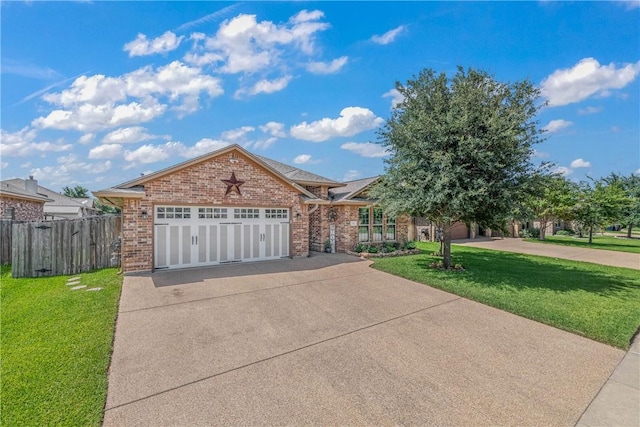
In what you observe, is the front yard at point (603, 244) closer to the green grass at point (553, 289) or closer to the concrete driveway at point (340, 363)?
the green grass at point (553, 289)

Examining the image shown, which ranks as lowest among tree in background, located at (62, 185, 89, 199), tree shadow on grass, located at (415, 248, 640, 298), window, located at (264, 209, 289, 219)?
tree shadow on grass, located at (415, 248, 640, 298)

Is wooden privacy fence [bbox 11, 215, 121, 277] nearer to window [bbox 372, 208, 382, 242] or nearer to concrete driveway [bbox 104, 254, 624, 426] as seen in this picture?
concrete driveway [bbox 104, 254, 624, 426]

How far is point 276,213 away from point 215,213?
2521 mm

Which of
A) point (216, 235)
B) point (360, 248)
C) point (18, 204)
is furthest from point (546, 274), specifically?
point (18, 204)

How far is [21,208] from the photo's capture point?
15797mm

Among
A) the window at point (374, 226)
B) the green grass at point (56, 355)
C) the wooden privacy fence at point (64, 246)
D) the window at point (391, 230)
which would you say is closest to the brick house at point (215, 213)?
the window at point (374, 226)

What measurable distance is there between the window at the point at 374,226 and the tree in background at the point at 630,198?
19.0 meters

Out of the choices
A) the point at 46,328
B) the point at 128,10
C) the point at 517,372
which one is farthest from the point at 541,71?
the point at 46,328

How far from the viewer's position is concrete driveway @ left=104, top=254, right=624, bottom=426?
10.00ft

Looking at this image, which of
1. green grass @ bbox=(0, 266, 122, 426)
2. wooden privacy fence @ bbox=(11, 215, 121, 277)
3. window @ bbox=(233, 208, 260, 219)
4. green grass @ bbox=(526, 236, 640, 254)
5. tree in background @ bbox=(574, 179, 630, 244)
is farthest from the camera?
tree in background @ bbox=(574, 179, 630, 244)

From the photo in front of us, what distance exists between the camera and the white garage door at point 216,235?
9.63m

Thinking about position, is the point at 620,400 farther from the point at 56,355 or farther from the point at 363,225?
the point at 363,225

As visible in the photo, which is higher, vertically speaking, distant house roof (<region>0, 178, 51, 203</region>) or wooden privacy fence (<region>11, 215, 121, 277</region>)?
distant house roof (<region>0, 178, 51, 203</region>)

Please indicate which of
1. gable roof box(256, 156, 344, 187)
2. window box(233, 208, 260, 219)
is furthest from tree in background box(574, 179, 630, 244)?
window box(233, 208, 260, 219)
